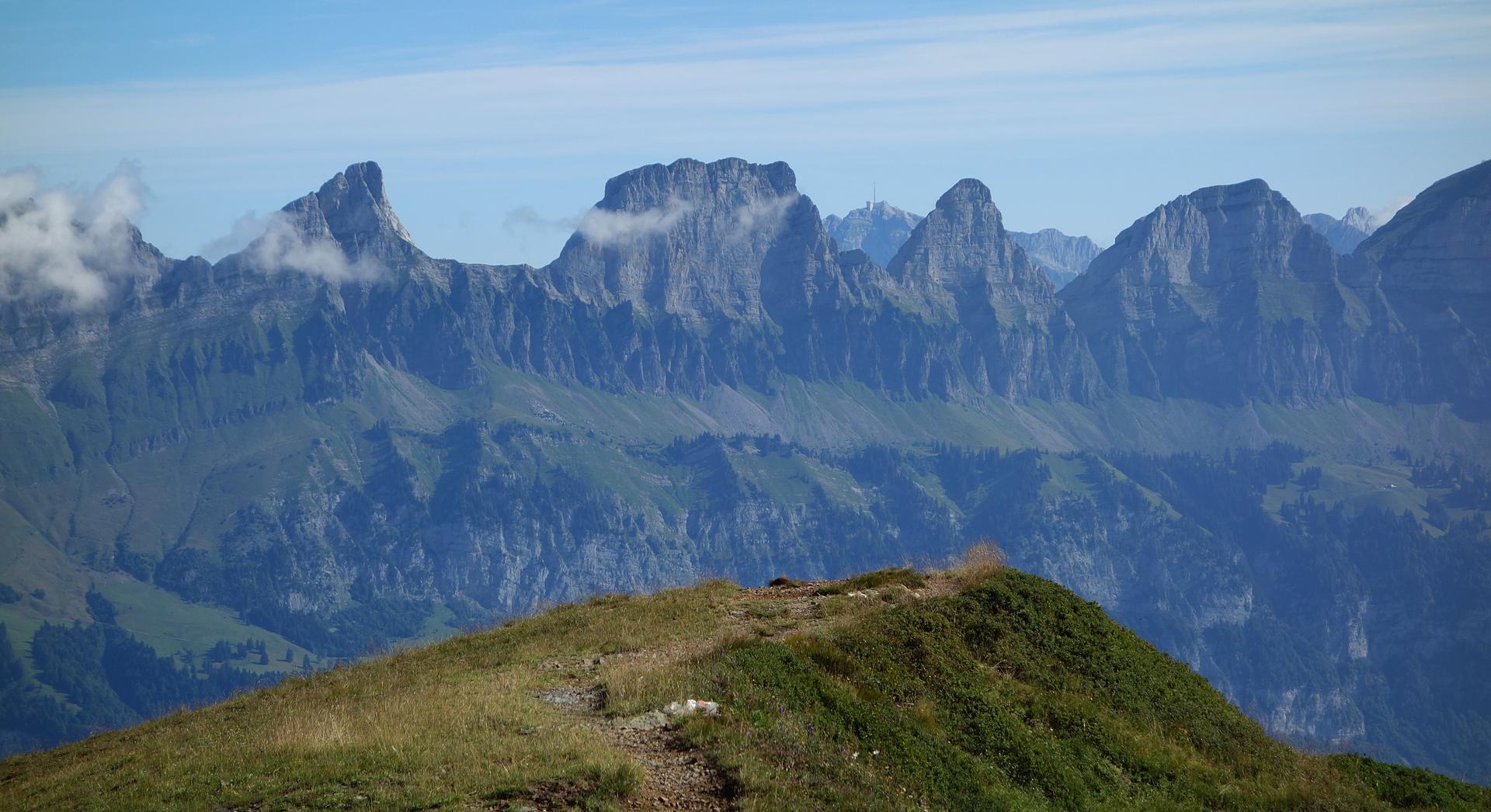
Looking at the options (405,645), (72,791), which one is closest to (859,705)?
(72,791)

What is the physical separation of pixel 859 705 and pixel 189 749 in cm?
1528

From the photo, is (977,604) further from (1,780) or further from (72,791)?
(1,780)

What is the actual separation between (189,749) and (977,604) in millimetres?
21178

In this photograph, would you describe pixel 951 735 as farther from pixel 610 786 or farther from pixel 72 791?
pixel 72 791

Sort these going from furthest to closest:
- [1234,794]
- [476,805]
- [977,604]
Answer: [977,604]
[1234,794]
[476,805]

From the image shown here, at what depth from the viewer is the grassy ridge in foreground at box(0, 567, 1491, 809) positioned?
25547 mm

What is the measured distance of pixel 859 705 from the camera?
96.7ft

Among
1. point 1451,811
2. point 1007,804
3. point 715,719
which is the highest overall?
point 715,719

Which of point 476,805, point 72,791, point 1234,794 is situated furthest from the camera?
point 1234,794

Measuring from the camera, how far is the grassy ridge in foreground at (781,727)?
25547 millimetres

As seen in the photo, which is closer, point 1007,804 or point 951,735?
point 1007,804

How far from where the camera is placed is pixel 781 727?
28.0 m

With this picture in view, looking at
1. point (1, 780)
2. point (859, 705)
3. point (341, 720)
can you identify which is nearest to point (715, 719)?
point (859, 705)

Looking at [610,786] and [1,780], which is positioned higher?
[610,786]
